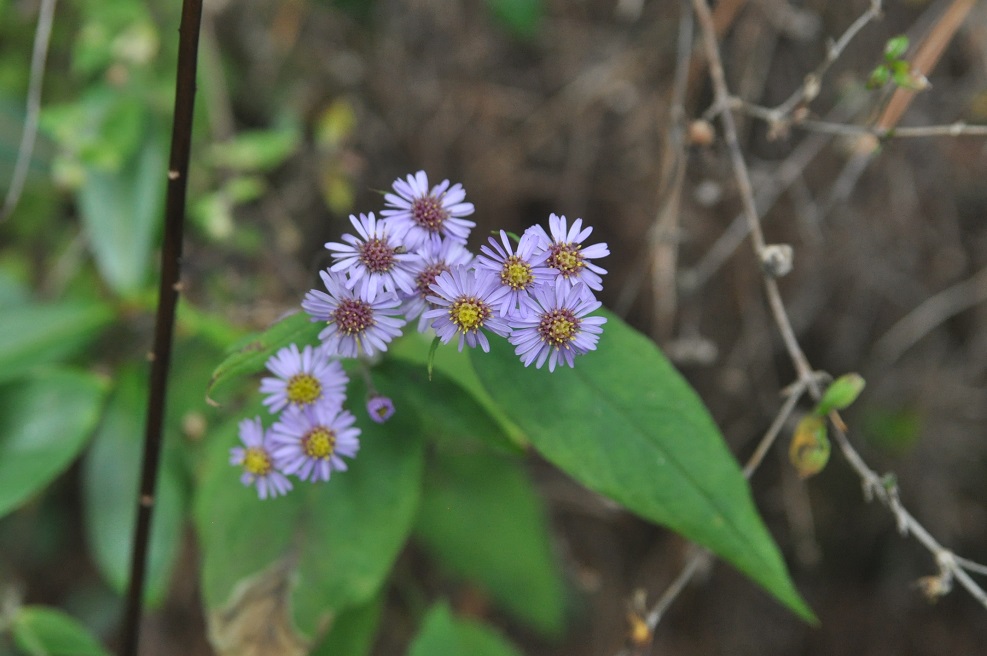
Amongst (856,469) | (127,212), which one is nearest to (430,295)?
(856,469)

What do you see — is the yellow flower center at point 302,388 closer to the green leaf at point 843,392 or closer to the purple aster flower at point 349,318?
the purple aster flower at point 349,318

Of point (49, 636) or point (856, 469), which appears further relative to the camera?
point (49, 636)

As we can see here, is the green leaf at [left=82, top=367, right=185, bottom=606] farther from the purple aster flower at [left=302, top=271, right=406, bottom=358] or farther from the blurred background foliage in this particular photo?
the purple aster flower at [left=302, top=271, right=406, bottom=358]

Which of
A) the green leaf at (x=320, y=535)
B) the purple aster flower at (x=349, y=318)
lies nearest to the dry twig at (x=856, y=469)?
the green leaf at (x=320, y=535)

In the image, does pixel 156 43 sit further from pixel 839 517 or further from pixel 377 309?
pixel 839 517

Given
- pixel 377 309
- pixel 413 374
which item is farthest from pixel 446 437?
pixel 377 309

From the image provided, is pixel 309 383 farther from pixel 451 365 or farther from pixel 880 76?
pixel 880 76
